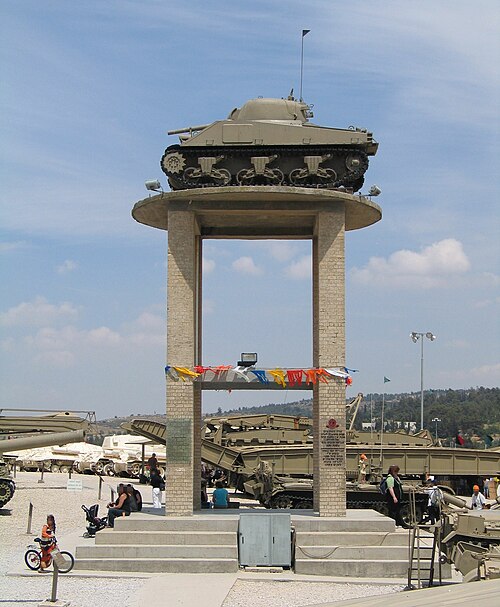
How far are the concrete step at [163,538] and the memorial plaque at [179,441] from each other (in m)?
2.02

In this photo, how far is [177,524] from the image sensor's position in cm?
2044

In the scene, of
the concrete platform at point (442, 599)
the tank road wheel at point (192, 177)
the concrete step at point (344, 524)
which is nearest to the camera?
the concrete platform at point (442, 599)

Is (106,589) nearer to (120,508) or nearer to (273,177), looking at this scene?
(120,508)

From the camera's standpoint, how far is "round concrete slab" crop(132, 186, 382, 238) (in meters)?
21.9

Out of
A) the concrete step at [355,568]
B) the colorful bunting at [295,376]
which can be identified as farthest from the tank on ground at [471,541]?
the colorful bunting at [295,376]

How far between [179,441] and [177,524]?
6.44ft

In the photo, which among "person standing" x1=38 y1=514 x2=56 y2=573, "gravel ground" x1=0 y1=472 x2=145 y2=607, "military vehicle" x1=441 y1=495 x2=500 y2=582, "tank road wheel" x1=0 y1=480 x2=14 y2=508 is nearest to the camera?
"military vehicle" x1=441 y1=495 x2=500 y2=582

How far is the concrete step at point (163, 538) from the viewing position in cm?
1981

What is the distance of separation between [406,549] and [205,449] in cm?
1656

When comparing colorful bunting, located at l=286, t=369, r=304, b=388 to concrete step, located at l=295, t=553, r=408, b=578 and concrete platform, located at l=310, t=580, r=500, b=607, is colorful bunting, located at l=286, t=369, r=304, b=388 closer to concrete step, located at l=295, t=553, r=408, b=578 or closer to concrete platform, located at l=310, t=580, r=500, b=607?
concrete step, located at l=295, t=553, r=408, b=578

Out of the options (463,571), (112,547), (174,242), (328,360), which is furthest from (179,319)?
(463,571)

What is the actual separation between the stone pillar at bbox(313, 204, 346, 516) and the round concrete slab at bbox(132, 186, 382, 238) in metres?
0.39

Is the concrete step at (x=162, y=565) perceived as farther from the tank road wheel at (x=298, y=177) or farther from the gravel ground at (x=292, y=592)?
the tank road wheel at (x=298, y=177)

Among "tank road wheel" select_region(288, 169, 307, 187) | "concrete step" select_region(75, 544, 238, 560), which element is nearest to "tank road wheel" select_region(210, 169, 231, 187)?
"tank road wheel" select_region(288, 169, 307, 187)
